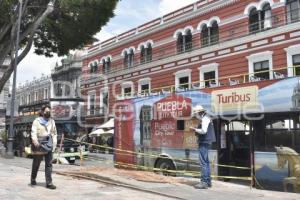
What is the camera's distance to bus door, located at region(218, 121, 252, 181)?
44.5ft

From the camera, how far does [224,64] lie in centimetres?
3119

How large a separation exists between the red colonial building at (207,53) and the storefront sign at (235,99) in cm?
3

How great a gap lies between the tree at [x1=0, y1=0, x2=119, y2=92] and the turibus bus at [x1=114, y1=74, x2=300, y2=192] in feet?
32.4

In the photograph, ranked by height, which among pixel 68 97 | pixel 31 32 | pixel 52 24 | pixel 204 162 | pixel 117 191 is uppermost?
pixel 52 24

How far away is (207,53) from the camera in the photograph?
32.5 meters

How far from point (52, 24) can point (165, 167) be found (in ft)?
49.4

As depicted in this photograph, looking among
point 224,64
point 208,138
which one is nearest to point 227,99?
point 208,138

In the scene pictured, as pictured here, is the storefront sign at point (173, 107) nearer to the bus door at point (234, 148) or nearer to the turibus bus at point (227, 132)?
the turibus bus at point (227, 132)

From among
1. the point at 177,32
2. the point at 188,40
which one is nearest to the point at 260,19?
the point at 188,40

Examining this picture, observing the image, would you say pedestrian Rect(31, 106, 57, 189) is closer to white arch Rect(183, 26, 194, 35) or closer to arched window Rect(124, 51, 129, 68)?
white arch Rect(183, 26, 194, 35)

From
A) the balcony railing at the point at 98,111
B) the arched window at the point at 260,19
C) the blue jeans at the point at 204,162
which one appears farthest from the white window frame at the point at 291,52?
the balcony railing at the point at 98,111

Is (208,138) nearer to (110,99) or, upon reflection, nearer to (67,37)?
(67,37)

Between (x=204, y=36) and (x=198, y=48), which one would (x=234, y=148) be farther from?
(x=204, y=36)

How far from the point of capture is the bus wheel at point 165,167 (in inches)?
576
